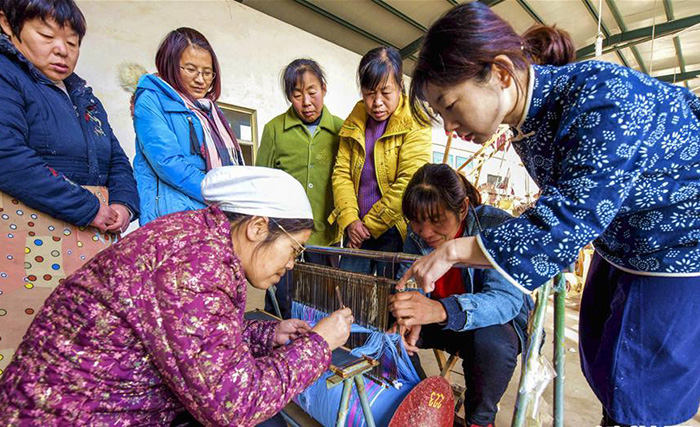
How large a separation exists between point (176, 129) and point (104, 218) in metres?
0.53

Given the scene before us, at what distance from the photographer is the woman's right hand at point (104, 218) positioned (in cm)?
145

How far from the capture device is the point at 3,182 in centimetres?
122

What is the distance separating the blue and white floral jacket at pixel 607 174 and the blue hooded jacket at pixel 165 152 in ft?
4.67

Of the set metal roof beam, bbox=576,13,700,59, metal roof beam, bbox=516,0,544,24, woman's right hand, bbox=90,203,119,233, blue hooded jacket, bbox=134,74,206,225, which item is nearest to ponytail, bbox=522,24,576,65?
blue hooded jacket, bbox=134,74,206,225

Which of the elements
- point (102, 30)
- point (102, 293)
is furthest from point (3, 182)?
point (102, 30)

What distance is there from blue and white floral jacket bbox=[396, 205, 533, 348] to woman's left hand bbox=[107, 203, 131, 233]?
1300mm

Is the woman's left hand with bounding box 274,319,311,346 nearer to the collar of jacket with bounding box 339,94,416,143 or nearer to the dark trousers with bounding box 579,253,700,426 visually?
the dark trousers with bounding box 579,253,700,426

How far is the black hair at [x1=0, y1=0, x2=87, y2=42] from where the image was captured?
1.30m

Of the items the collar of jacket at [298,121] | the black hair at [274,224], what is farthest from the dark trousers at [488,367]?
the collar of jacket at [298,121]

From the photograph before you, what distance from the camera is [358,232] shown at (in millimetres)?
1975

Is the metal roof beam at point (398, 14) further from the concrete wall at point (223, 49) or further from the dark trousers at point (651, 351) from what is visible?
the dark trousers at point (651, 351)

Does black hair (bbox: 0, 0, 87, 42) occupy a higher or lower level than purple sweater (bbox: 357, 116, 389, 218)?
higher

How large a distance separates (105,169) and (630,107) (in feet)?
6.48

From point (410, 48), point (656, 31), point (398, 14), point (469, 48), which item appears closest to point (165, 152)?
point (469, 48)
